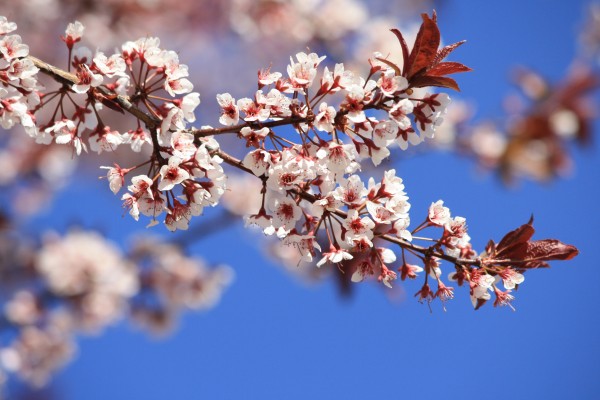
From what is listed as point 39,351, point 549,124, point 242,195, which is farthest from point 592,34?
point 39,351

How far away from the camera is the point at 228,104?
1206 millimetres

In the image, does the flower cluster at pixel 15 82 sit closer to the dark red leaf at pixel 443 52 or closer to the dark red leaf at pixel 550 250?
the dark red leaf at pixel 443 52

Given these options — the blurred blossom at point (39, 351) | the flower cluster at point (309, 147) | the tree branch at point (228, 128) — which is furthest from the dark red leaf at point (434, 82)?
the blurred blossom at point (39, 351)

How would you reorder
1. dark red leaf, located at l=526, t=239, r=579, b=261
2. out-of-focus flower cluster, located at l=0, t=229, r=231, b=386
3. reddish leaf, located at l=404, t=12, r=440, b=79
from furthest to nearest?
out-of-focus flower cluster, located at l=0, t=229, r=231, b=386, dark red leaf, located at l=526, t=239, r=579, b=261, reddish leaf, located at l=404, t=12, r=440, b=79

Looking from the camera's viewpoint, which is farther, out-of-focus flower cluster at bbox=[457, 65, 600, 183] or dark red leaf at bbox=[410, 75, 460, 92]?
out-of-focus flower cluster at bbox=[457, 65, 600, 183]

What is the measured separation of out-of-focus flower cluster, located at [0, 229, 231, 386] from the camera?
4980mm

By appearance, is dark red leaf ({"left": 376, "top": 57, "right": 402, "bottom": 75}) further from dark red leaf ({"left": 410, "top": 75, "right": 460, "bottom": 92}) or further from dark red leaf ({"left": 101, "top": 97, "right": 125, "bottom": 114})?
dark red leaf ({"left": 101, "top": 97, "right": 125, "bottom": 114})

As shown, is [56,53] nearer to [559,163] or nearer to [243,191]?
[243,191]

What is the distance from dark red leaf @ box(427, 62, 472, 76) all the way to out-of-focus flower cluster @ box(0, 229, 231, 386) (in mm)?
4179

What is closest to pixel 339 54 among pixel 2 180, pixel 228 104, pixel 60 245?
pixel 60 245

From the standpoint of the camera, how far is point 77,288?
5059 mm

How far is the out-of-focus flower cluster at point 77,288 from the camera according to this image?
498 centimetres

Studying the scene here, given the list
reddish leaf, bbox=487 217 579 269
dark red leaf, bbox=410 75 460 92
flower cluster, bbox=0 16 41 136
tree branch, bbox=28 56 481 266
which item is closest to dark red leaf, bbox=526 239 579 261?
reddish leaf, bbox=487 217 579 269

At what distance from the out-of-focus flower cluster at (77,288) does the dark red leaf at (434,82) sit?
13.6 ft
